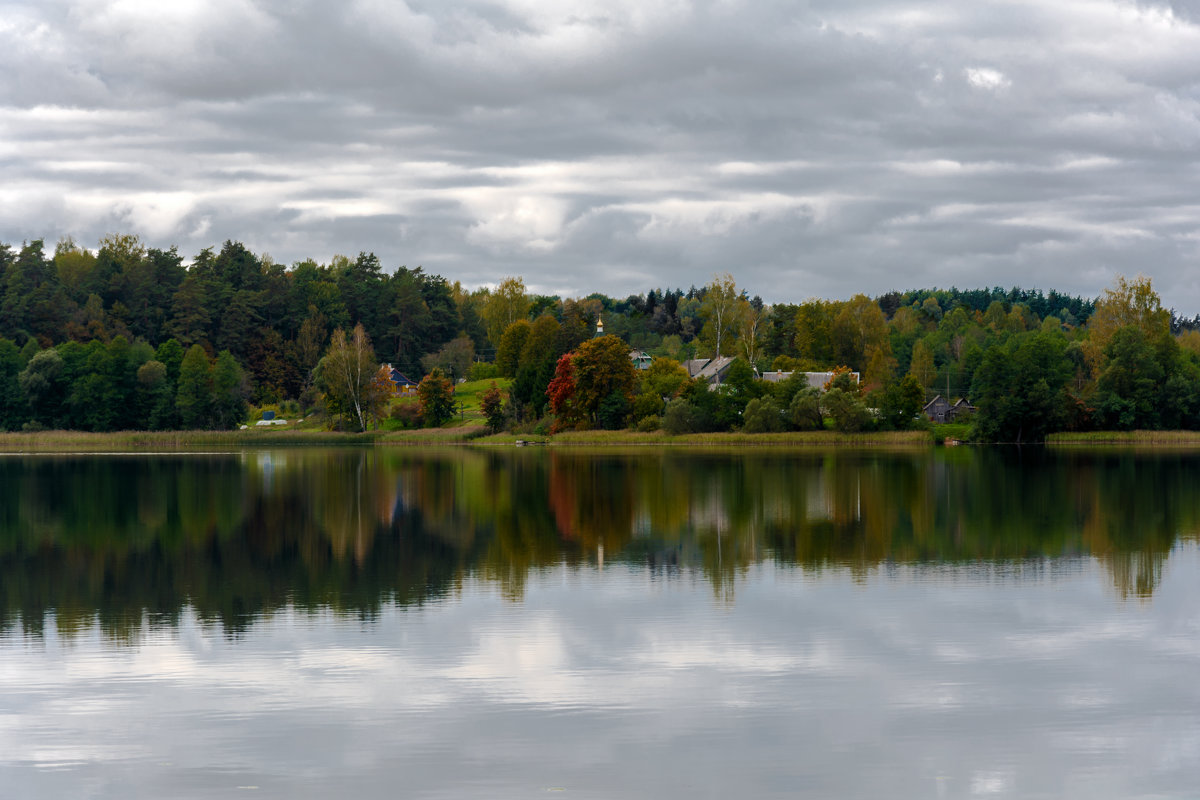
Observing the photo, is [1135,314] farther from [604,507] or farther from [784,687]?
[784,687]

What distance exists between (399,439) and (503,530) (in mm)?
84945

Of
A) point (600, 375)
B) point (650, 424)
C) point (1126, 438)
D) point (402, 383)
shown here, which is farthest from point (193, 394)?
point (1126, 438)

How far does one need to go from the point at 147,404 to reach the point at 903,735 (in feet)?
385

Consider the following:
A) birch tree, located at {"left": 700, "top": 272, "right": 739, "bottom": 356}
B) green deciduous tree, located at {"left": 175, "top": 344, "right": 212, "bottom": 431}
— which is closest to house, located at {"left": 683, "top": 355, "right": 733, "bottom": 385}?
birch tree, located at {"left": 700, "top": 272, "right": 739, "bottom": 356}

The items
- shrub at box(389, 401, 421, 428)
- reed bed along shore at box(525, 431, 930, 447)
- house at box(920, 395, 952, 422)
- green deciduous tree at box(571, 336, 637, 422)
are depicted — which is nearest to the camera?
reed bed along shore at box(525, 431, 930, 447)

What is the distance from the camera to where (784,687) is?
14.1m

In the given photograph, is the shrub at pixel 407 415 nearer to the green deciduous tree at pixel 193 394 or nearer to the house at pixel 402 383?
the green deciduous tree at pixel 193 394

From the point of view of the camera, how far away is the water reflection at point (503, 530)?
71.4 feet

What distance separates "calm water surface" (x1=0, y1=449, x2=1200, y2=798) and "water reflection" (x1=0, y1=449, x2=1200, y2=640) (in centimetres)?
18

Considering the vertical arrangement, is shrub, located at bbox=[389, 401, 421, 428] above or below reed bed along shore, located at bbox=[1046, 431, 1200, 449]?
above

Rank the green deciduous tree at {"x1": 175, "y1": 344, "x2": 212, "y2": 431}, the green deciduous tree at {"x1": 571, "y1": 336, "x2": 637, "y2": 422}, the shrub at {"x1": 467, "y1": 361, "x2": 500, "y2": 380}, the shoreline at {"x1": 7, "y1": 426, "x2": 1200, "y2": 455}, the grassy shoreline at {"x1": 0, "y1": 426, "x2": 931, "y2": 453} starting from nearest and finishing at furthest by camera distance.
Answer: the shoreline at {"x1": 7, "y1": 426, "x2": 1200, "y2": 455}
the grassy shoreline at {"x1": 0, "y1": 426, "x2": 931, "y2": 453}
the green deciduous tree at {"x1": 571, "y1": 336, "x2": 637, "y2": 422}
the green deciduous tree at {"x1": 175, "y1": 344, "x2": 212, "y2": 431}
the shrub at {"x1": 467, "y1": 361, "x2": 500, "y2": 380}

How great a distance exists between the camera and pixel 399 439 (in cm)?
11488

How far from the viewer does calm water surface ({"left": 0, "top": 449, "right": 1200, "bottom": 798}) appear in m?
11.3

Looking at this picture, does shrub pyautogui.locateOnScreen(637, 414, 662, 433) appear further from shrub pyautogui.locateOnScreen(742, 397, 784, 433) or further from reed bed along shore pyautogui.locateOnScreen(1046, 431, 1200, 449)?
reed bed along shore pyautogui.locateOnScreen(1046, 431, 1200, 449)
